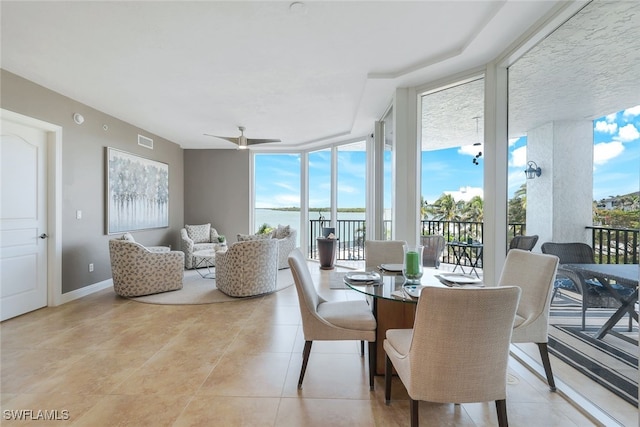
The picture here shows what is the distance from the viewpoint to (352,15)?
2.28 meters

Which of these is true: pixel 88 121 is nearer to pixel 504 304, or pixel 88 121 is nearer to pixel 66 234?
pixel 66 234

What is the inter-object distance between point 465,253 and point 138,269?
194 inches

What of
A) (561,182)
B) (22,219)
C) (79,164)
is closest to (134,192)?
(79,164)

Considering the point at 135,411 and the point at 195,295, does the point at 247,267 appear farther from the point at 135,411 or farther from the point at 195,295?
the point at 135,411

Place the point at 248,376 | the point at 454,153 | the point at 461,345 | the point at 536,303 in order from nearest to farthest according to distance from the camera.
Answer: the point at 461,345
the point at 536,303
the point at 248,376
the point at 454,153

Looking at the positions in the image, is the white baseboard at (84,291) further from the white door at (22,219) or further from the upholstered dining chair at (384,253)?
the upholstered dining chair at (384,253)

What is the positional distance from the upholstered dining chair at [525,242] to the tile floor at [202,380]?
3.60 feet

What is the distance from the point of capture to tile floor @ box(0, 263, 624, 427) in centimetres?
185

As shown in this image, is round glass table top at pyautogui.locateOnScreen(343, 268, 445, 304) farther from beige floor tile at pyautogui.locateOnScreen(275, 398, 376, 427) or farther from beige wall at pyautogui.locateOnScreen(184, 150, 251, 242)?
A: beige wall at pyautogui.locateOnScreen(184, 150, 251, 242)

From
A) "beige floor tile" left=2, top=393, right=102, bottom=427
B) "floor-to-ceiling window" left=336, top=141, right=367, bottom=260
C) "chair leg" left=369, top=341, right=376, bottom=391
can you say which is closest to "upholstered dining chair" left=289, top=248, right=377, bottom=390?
"chair leg" left=369, top=341, right=376, bottom=391

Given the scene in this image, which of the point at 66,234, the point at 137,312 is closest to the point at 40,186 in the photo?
the point at 66,234

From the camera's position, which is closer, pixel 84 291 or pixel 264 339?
pixel 264 339

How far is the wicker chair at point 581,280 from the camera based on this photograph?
2389mm

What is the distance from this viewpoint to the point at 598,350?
2.42 m
